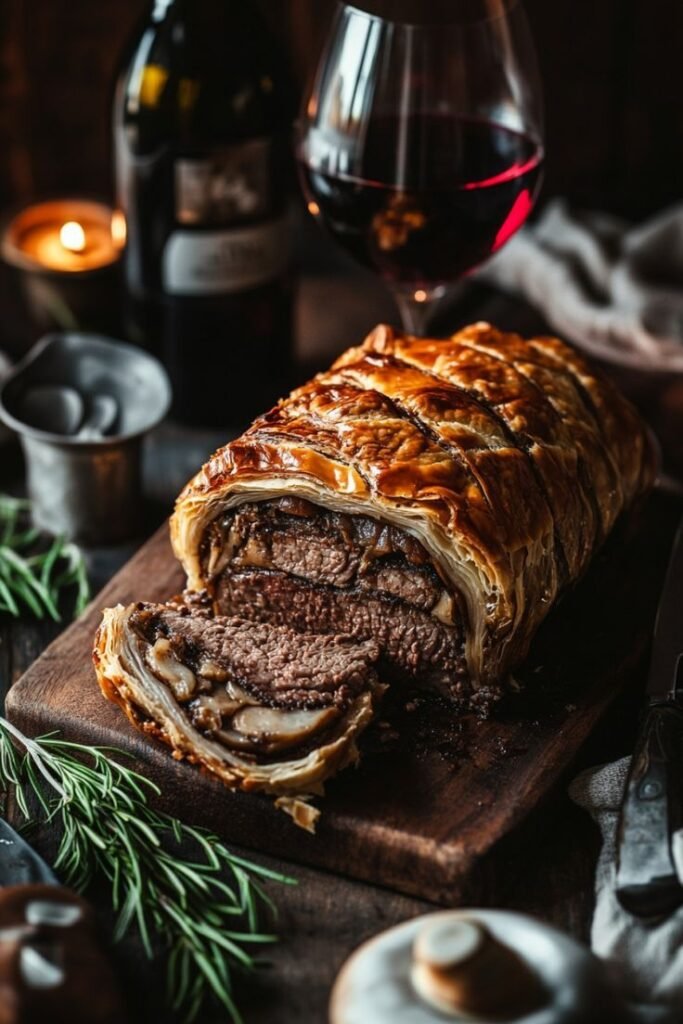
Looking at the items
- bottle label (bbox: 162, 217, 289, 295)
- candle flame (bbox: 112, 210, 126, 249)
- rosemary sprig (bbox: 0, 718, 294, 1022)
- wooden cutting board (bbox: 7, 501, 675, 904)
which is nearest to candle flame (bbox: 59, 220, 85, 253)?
candle flame (bbox: 112, 210, 126, 249)

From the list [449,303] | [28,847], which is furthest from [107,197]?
[28,847]

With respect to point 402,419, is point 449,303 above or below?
below

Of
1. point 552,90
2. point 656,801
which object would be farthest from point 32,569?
point 552,90

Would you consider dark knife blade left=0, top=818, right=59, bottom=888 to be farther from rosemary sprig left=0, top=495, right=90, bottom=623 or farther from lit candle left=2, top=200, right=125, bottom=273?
lit candle left=2, top=200, right=125, bottom=273

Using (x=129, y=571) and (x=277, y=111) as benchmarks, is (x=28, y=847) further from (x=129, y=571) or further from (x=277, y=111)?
(x=277, y=111)

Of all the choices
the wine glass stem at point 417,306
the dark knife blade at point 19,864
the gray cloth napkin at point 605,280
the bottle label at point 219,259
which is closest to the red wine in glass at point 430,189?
the wine glass stem at point 417,306

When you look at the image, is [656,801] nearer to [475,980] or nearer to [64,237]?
[475,980]

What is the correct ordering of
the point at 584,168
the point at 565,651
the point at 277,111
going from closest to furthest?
the point at 565,651 → the point at 277,111 → the point at 584,168
